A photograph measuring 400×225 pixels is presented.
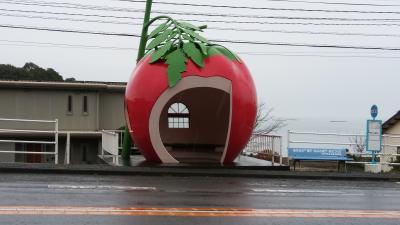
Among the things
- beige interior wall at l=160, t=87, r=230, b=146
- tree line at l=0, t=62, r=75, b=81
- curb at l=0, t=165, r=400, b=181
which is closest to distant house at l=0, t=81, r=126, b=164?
beige interior wall at l=160, t=87, r=230, b=146

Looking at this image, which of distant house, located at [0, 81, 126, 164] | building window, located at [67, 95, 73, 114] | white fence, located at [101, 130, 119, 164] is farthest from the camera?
building window, located at [67, 95, 73, 114]

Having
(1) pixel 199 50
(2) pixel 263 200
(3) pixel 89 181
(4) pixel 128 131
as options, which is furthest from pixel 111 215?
(4) pixel 128 131

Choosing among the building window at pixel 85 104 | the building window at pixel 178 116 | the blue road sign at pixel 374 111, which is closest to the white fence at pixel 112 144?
the building window at pixel 178 116

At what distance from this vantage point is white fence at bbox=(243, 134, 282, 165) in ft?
57.8

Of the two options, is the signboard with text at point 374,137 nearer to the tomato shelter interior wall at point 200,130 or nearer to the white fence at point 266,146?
the white fence at point 266,146

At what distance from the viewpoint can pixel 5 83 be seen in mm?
33062

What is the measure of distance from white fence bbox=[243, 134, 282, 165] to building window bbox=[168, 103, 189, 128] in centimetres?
258

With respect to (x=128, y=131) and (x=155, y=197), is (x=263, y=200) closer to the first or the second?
(x=155, y=197)

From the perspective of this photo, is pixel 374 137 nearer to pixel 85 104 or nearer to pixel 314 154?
pixel 314 154

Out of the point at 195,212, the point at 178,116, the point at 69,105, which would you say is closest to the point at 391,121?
the point at 69,105

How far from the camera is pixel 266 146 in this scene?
18781 millimetres

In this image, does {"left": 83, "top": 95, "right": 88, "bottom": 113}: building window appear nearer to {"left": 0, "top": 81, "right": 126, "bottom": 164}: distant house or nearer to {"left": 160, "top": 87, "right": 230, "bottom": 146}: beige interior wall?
{"left": 0, "top": 81, "right": 126, "bottom": 164}: distant house

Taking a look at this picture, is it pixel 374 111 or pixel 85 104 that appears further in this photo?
pixel 85 104

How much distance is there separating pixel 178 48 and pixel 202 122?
15.2ft
